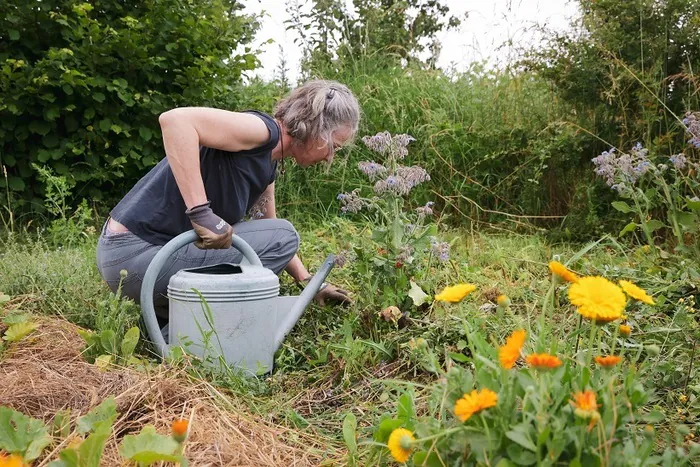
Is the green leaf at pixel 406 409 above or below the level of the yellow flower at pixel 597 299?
below

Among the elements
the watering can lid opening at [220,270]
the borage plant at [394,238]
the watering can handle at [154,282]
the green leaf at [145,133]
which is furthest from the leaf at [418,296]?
the green leaf at [145,133]

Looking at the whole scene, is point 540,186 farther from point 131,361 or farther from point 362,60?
point 131,361

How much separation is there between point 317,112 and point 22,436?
1436mm

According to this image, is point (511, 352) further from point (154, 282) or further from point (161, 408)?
point (154, 282)

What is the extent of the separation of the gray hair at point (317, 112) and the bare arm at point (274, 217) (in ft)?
1.48

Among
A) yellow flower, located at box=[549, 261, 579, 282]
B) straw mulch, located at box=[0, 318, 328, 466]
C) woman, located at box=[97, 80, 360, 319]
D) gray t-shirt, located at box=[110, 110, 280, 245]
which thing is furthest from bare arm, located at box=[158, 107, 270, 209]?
yellow flower, located at box=[549, 261, 579, 282]

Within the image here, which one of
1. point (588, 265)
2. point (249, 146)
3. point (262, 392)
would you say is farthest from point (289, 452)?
point (588, 265)

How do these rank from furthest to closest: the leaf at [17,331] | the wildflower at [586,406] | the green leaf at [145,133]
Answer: the green leaf at [145,133]
the leaf at [17,331]
the wildflower at [586,406]

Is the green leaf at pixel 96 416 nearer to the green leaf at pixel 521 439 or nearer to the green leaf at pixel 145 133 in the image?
the green leaf at pixel 521 439

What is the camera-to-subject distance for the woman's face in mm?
2447

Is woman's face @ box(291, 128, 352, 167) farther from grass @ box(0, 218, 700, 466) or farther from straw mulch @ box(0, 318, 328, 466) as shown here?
straw mulch @ box(0, 318, 328, 466)

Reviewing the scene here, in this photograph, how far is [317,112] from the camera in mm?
2379

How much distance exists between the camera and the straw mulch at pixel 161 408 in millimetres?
1482

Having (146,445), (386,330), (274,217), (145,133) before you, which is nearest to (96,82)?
(145,133)
